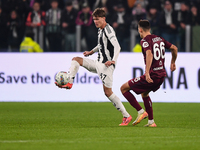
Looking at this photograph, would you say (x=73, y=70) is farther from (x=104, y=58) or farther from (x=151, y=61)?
(x=151, y=61)

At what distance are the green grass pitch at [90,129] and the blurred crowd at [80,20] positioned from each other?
130 inches

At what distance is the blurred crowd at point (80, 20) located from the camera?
14398 millimetres

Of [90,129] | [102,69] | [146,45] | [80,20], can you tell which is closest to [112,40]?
[102,69]

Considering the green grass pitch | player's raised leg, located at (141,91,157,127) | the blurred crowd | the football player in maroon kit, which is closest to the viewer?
the green grass pitch

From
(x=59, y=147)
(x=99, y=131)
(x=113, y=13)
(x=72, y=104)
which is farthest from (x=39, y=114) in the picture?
(x=113, y=13)

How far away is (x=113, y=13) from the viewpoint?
15070 mm

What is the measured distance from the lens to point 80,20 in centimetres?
1495

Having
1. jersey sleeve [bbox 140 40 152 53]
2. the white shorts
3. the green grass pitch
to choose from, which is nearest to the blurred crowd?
the green grass pitch

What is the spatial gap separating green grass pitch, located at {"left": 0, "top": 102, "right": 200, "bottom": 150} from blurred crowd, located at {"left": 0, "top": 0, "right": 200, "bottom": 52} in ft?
10.8

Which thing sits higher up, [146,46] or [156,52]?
[146,46]

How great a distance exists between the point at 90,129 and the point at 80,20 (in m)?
8.28

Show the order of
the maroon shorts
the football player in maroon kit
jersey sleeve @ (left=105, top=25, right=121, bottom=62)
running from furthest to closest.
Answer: jersey sleeve @ (left=105, top=25, right=121, bottom=62)
the maroon shorts
the football player in maroon kit

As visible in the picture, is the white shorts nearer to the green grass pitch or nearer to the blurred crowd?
the green grass pitch

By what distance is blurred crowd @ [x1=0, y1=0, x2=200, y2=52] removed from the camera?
14.4 m
